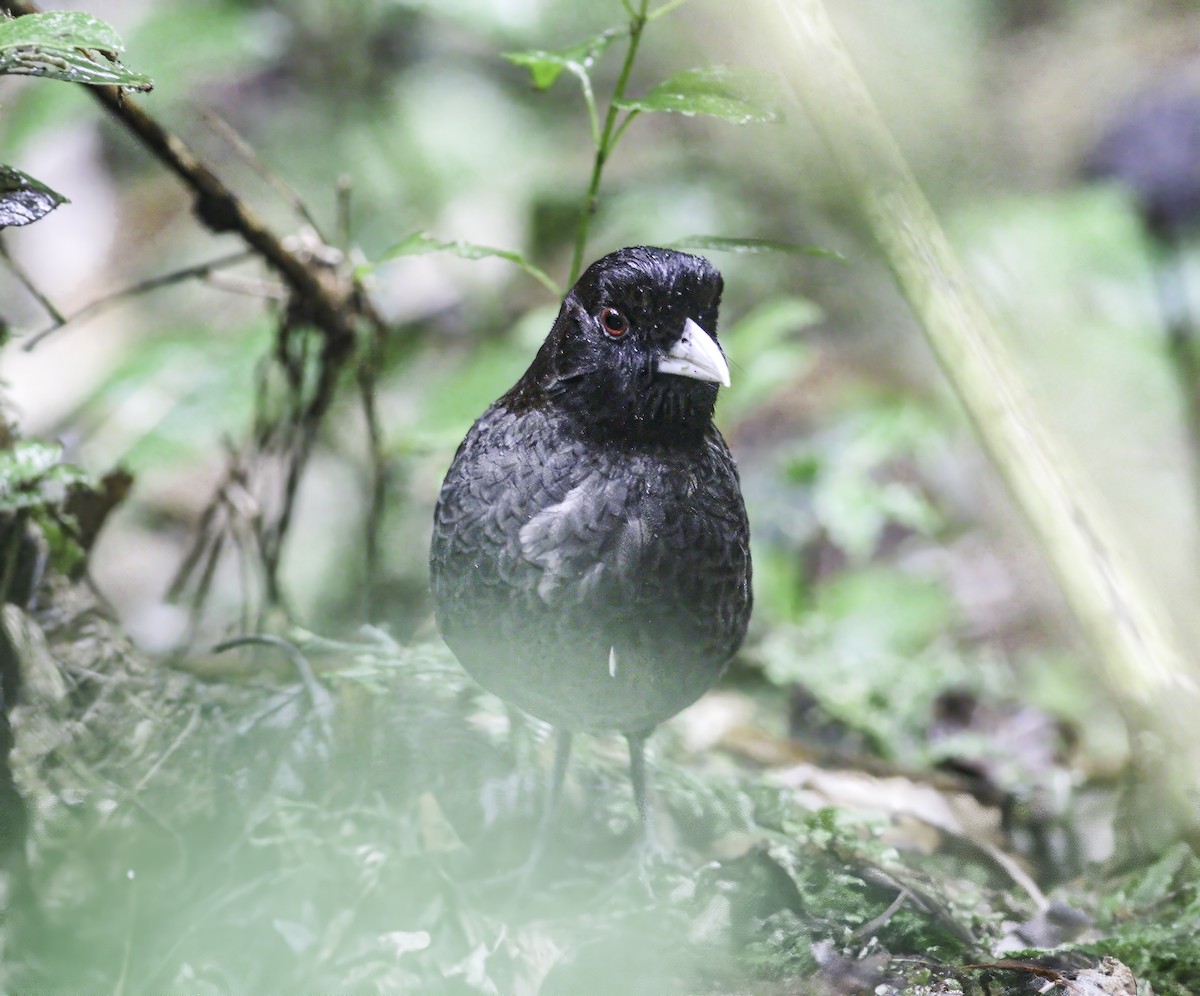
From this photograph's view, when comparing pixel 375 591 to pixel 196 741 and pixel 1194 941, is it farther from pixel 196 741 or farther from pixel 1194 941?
pixel 1194 941

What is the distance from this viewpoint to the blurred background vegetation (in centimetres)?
413

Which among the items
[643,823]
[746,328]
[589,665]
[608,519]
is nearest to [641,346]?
[608,519]

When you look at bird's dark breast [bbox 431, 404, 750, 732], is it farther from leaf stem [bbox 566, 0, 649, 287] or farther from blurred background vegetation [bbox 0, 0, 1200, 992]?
blurred background vegetation [bbox 0, 0, 1200, 992]

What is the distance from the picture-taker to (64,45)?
207 centimetres

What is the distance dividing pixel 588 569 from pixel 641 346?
486 mm

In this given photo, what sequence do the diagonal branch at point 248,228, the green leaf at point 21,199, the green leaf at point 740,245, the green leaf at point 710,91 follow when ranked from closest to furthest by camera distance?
the green leaf at point 21,199, the green leaf at point 710,91, the green leaf at point 740,245, the diagonal branch at point 248,228

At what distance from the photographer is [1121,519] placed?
4.78 meters

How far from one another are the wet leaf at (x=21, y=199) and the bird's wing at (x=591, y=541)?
3.96 feet

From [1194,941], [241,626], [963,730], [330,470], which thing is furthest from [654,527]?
[330,470]

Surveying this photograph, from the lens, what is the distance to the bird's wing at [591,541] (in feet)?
7.67

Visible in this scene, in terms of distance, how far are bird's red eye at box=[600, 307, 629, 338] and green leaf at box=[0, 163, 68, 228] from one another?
114cm

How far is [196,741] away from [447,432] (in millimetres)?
1374

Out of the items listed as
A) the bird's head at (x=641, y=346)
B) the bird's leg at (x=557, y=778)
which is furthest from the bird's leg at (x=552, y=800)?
the bird's head at (x=641, y=346)

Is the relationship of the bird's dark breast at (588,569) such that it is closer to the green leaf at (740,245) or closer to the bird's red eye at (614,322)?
the bird's red eye at (614,322)
